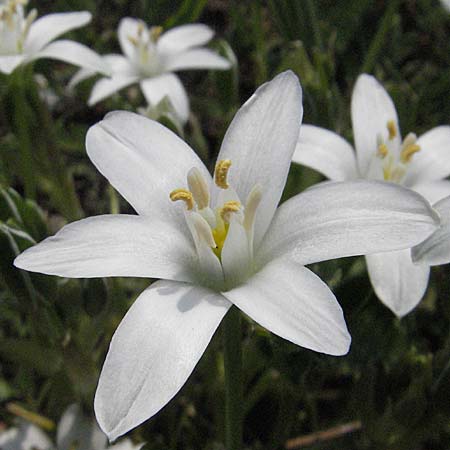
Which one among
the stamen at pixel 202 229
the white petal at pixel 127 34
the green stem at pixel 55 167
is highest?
the stamen at pixel 202 229

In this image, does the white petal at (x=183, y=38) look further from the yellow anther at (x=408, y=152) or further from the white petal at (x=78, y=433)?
the white petal at (x=78, y=433)

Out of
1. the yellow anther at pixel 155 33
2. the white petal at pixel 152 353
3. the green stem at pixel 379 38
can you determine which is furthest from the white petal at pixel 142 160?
the green stem at pixel 379 38

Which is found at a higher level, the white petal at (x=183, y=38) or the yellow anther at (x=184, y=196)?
the yellow anther at (x=184, y=196)

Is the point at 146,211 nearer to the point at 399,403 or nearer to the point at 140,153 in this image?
the point at 140,153

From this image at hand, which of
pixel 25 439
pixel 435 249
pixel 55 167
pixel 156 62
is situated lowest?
pixel 25 439

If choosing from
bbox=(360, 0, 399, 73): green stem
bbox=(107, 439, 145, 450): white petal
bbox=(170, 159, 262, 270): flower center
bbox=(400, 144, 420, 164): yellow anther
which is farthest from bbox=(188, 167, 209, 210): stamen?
bbox=(360, 0, 399, 73): green stem

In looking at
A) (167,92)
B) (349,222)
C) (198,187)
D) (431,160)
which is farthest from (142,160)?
(167,92)

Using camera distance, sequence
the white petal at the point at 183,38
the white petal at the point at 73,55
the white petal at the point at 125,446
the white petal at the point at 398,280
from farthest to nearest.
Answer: the white petal at the point at 183,38 < the white petal at the point at 73,55 < the white petal at the point at 125,446 < the white petal at the point at 398,280

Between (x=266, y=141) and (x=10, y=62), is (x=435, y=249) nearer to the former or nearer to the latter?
(x=266, y=141)
